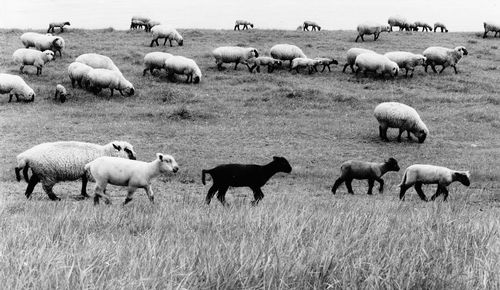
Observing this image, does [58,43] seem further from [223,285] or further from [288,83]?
[223,285]

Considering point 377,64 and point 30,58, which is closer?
point 30,58

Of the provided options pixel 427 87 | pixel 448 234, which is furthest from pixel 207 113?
pixel 448 234

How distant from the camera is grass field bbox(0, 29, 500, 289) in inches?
118

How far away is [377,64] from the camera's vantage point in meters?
27.0

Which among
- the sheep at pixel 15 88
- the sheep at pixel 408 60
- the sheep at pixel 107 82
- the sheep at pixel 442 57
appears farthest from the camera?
the sheep at pixel 442 57

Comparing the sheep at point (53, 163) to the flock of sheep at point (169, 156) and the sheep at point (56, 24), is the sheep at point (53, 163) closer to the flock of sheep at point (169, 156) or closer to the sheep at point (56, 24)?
the flock of sheep at point (169, 156)

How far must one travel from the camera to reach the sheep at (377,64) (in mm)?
27017

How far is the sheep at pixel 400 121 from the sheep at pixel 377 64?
8.25 metres

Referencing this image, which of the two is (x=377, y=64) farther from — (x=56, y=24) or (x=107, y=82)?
(x=56, y=24)

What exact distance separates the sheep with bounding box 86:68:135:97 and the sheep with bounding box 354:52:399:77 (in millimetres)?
11442

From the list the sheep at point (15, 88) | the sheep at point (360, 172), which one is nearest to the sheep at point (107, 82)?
the sheep at point (15, 88)

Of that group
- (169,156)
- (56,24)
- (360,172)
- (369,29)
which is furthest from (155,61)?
(169,156)

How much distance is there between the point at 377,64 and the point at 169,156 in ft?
61.5

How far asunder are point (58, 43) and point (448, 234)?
2811cm
